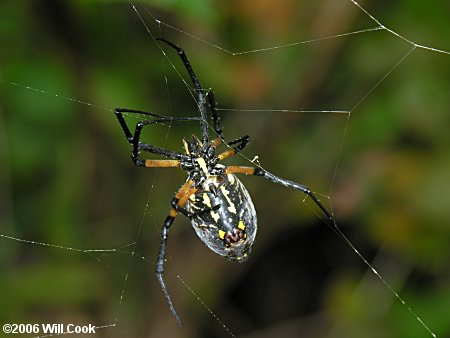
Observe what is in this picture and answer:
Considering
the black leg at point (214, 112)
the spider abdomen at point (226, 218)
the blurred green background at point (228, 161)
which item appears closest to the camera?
the spider abdomen at point (226, 218)

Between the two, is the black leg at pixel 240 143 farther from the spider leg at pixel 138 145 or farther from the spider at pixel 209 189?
the spider leg at pixel 138 145

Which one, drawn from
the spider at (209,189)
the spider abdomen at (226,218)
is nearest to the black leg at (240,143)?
the spider at (209,189)

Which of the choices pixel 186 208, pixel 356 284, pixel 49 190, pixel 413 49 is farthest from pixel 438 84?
pixel 49 190

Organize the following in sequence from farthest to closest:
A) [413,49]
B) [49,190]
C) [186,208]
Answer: [49,190] → [413,49] → [186,208]

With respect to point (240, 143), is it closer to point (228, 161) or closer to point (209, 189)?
point (209, 189)

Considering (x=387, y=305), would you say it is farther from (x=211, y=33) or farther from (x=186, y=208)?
(x=211, y=33)

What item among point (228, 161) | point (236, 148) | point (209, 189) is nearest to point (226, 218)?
point (209, 189)
